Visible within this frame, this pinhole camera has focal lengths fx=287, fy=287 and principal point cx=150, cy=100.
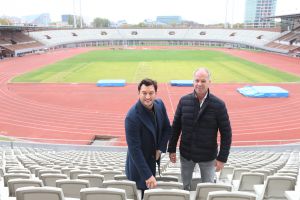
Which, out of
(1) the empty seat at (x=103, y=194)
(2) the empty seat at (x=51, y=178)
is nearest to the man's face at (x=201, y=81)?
(1) the empty seat at (x=103, y=194)

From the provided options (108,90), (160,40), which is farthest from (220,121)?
(160,40)

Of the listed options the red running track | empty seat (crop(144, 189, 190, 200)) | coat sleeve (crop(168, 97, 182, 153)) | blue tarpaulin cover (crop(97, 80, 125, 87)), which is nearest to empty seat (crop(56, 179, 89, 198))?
empty seat (crop(144, 189, 190, 200))

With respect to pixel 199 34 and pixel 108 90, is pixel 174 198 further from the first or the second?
pixel 199 34

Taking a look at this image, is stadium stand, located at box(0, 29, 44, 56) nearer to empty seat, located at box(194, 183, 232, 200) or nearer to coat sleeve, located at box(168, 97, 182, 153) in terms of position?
coat sleeve, located at box(168, 97, 182, 153)

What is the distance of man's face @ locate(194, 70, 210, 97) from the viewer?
400 cm

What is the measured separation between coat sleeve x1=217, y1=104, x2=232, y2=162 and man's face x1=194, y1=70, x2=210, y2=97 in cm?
42

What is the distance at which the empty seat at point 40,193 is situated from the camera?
2.92m

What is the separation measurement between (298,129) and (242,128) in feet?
11.9

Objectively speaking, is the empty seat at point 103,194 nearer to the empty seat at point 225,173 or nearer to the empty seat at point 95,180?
the empty seat at point 95,180

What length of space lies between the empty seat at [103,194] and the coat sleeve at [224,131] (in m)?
1.99

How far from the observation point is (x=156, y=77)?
35031mm

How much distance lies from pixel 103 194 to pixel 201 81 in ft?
6.75

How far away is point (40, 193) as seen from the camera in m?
2.94

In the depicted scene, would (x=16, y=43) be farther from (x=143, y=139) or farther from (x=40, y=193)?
(x=40, y=193)
